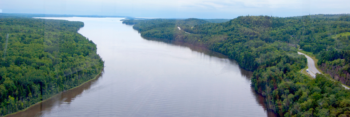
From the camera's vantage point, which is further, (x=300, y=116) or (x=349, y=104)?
(x=300, y=116)

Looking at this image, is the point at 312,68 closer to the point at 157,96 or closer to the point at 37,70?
the point at 157,96

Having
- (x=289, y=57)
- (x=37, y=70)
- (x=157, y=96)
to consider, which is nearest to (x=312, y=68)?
(x=289, y=57)

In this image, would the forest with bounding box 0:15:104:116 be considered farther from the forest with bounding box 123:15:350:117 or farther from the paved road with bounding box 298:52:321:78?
the paved road with bounding box 298:52:321:78

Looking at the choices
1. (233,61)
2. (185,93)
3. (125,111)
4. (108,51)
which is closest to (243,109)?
(185,93)

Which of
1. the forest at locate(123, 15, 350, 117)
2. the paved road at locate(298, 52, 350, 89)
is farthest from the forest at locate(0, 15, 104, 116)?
the paved road at locate(298, 52, 350, 89)

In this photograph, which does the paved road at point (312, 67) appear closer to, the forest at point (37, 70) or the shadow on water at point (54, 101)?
the shadow on water at point (54, 101)

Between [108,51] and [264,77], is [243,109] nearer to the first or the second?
[264,77]
